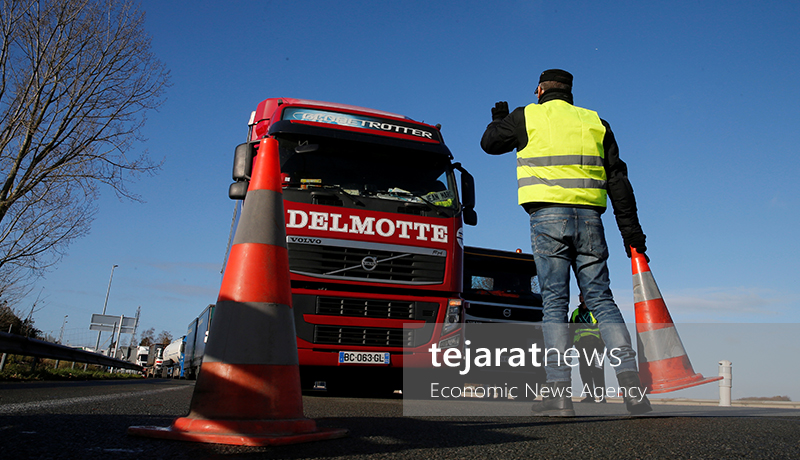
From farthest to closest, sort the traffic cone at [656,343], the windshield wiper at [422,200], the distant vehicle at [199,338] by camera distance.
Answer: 1. the distant vehicle at [199,338]
2. the windshield wiper at [422,200]
3. the traffic cone at [656,343]

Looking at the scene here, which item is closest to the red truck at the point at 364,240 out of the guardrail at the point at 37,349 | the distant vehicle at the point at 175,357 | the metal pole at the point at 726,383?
the guardrail at the point at 37,349

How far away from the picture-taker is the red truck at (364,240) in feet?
20.7

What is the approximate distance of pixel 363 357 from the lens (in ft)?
20.7

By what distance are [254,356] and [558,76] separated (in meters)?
3.20

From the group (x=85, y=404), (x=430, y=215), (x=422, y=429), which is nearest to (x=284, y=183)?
(x=430, y=215)

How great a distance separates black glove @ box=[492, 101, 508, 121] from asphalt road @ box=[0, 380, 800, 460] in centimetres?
227

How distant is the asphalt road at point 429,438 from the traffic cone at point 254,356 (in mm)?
142

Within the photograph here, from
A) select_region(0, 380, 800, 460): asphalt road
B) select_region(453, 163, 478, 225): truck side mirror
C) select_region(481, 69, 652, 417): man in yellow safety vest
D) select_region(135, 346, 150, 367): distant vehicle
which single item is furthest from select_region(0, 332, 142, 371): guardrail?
select_region(135, 346, 150, 367): distant vehicle

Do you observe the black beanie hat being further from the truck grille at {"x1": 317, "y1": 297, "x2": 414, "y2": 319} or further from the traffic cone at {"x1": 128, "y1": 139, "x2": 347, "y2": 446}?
the truck grille at {"x1": 317, "y1": 297, "x2": 414, "y2": 319}

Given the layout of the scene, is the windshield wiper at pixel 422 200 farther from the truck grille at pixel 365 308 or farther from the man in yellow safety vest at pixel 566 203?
the man in yellow safety vest at pixel 566 203

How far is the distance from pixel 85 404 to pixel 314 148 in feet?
11.4

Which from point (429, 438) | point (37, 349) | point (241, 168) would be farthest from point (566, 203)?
point (37, 349)

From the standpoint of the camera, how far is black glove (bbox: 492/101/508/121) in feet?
15.6

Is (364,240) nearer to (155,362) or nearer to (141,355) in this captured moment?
(155,362)
